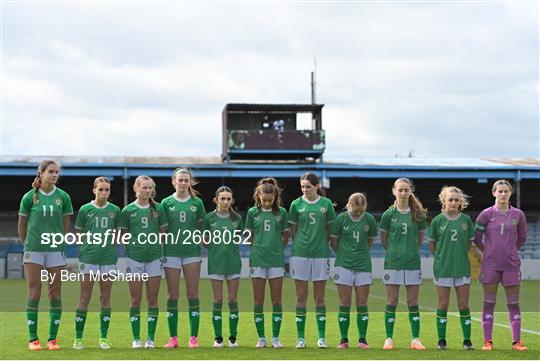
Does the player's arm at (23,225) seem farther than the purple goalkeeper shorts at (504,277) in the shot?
No

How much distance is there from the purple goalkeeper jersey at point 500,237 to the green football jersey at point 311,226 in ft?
5.85

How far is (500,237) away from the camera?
8.82 m

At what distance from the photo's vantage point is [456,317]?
41.7 feet

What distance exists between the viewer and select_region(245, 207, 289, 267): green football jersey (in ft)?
28.7

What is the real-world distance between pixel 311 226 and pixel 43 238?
9.87ft

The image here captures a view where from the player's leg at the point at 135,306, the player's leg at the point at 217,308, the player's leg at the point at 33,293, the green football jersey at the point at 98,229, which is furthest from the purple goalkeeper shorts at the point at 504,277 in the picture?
the player's leg at the point at 33,293

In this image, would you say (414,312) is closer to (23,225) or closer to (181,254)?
(181,254)

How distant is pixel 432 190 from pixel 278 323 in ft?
102

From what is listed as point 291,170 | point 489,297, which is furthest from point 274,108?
point 489,297

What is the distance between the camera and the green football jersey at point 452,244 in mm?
8672

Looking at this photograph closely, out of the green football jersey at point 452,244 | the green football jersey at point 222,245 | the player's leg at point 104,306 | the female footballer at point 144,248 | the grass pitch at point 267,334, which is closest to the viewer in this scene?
the grass pitch at point 267,334

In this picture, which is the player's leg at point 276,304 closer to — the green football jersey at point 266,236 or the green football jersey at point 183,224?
the green football jersey at point 266,236

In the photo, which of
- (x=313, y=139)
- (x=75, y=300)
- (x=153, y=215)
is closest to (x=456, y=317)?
(x=153, y=215)

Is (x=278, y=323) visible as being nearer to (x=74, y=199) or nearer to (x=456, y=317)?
(x=456, y=317)
